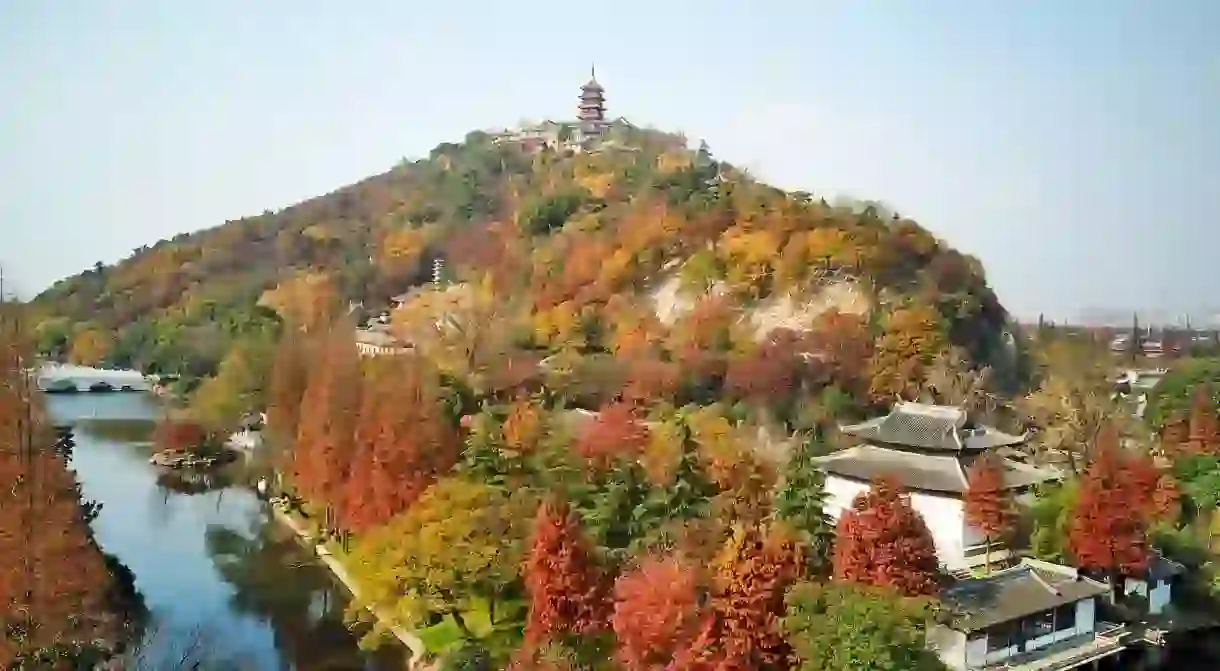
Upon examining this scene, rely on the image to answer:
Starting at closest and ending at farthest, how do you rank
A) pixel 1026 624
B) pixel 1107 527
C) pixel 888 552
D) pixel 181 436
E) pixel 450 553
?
1. pixel 888 552
2. pixel 450 553
3. pixel 1026 624
4. pixel 1107 527
5. pixel 181 436

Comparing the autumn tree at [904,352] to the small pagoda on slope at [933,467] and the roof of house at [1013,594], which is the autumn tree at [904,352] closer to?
the small pagoda on slope at [933,467]

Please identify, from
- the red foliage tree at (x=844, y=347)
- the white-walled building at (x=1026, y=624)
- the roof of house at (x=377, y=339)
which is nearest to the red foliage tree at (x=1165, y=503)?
the white-walled building at (x=1026, y=624)

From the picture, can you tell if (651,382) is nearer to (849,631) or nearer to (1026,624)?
(1026,624)

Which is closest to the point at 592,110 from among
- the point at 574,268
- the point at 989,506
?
the point at 574,268

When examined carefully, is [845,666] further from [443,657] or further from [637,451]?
[637,451]

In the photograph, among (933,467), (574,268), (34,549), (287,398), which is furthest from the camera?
(574,268)

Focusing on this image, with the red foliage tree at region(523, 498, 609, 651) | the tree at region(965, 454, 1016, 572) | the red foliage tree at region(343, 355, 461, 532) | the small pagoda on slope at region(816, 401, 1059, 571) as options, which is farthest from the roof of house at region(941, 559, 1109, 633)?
the red foliage tree at region(343, 355, 461, 532)

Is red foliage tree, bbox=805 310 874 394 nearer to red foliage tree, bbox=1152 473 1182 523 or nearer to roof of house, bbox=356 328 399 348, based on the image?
red foliage tree, bbox=1152 473 1182 523
